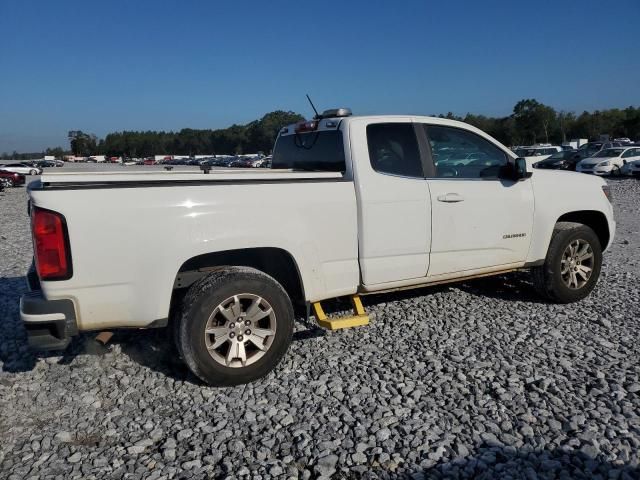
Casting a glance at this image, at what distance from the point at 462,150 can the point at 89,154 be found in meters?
160

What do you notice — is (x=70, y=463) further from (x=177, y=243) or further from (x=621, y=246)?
(x=621, y=246)

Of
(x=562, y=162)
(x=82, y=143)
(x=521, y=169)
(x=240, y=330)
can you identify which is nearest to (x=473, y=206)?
(x=521, y=169)

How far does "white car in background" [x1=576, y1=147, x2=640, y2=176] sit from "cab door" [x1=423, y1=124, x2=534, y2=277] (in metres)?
25.1

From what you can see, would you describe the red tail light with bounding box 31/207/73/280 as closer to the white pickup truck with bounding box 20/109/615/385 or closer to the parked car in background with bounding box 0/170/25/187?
the white pickup truck with bounding box 20/109/615/385

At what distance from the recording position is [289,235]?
3965 mm

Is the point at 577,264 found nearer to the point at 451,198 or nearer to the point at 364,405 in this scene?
the point at 451,198

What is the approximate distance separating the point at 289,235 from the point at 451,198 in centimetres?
158

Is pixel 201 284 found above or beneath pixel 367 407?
above

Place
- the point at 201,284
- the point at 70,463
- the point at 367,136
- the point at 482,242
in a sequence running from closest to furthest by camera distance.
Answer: the point at 70,463, the point at 201,284, the point at 367,136, the point at 482,242

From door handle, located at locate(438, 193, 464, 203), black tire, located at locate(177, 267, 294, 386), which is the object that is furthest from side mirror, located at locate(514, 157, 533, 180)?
black tire, located at locate(177, 267, 294, 386)

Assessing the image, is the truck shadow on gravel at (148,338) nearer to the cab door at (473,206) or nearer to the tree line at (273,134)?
the cab door at (473,206)

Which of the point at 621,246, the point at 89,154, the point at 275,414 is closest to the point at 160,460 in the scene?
the point at 275,414

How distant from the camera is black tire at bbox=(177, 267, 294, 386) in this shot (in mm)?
3682

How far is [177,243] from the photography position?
11.8ft
